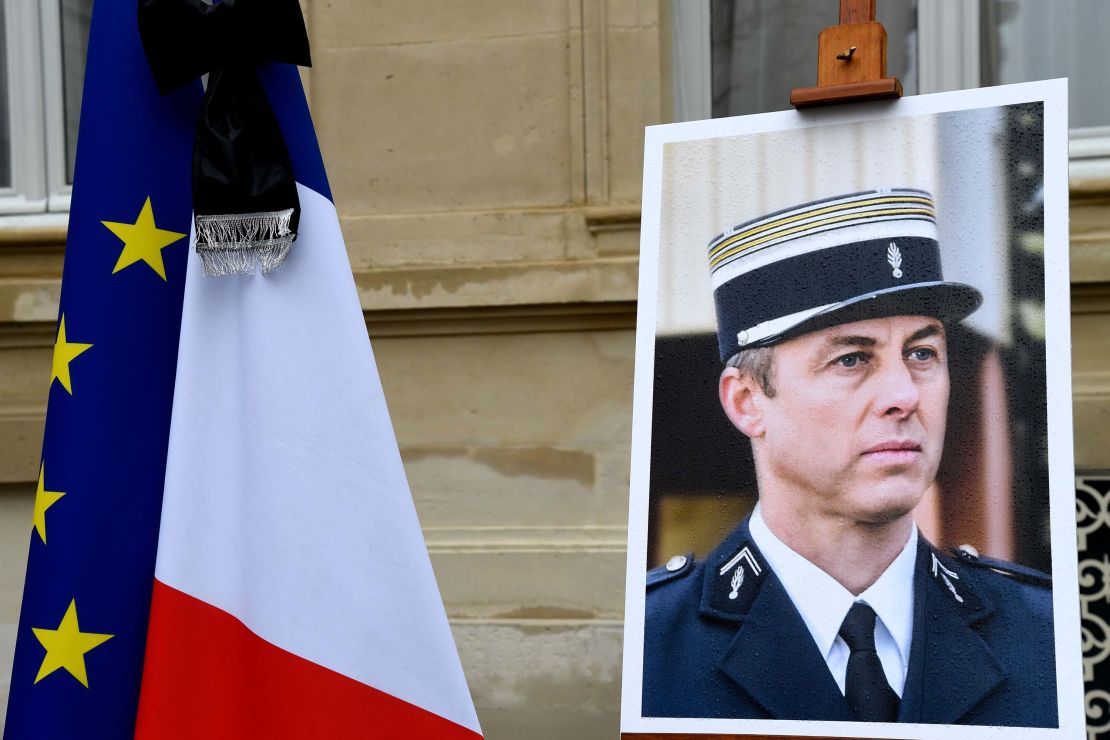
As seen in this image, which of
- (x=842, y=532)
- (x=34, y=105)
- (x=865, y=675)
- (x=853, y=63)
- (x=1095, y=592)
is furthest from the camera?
(x=34, y=105)

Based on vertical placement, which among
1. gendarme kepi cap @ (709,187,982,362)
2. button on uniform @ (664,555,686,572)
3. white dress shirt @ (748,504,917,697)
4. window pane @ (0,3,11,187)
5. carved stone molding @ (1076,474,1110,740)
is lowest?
carved stone molding @ (1076,474,1110,740)

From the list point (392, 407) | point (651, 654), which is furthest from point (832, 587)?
point (392, 407)

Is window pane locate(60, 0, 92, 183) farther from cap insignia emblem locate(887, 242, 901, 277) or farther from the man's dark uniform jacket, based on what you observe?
cap insignia emblem locate(887, 242, 901, 277)

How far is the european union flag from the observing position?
216 cm

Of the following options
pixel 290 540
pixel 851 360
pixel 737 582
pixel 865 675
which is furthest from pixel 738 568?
pixel 290 540

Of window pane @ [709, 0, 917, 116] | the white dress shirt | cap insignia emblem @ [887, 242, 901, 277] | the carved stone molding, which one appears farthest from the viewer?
window pane @ [709, 0, 917, 116]

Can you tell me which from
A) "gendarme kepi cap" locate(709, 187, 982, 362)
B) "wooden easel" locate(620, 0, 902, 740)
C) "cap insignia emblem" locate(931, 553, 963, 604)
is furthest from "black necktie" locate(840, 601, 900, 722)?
"wooden easel" locate(620, 0, 902, 740)

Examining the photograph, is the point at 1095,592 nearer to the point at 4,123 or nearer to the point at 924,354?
the point at 924,354

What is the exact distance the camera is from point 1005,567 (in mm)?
2260

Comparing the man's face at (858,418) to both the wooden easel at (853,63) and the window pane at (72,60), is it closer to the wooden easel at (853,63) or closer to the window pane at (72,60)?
the wooden easel at (853,63)

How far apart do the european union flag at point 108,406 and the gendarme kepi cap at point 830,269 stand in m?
1.00

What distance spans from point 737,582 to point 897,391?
0.44 meters

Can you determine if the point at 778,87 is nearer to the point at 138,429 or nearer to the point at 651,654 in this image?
the point at 651,654

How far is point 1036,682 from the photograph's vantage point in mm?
2180
